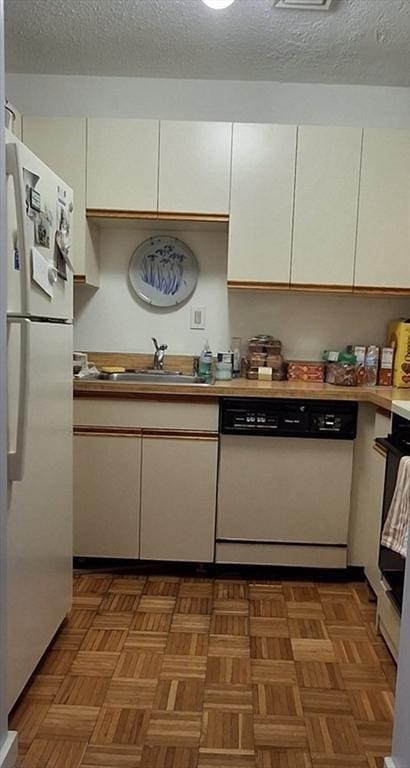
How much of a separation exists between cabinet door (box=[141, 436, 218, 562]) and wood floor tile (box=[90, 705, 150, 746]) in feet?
2.92

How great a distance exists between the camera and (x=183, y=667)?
187 centimetres

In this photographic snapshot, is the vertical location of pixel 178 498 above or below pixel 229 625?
above

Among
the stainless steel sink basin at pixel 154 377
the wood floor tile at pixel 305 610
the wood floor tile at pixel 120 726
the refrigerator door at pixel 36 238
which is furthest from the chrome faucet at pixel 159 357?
the wood floor tile at pixel 120 726

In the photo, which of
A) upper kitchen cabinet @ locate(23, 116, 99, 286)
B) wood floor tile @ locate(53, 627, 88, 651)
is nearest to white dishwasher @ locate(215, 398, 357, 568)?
wood floor tile @ locate(53, 627, 88, 651)

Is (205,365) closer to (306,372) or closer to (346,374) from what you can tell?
(306,372)

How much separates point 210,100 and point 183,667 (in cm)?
266

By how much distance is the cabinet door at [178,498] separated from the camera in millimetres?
2461

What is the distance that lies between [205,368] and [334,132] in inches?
51.0

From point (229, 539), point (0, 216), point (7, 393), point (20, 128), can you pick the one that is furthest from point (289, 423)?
point (20, 128)

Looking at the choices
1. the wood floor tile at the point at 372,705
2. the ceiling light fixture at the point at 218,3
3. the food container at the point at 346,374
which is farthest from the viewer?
the food container at the point at 346,374

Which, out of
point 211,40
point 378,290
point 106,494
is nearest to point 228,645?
point 106,494

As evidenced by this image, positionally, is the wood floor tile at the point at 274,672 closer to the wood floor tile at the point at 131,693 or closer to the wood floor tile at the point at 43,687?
the wood floor tile at the point at 131,693

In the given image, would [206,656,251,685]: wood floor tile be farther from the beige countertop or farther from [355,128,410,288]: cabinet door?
[355,128,410,288]: cabinet door

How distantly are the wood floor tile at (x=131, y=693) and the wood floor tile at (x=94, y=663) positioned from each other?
0.23 ft
